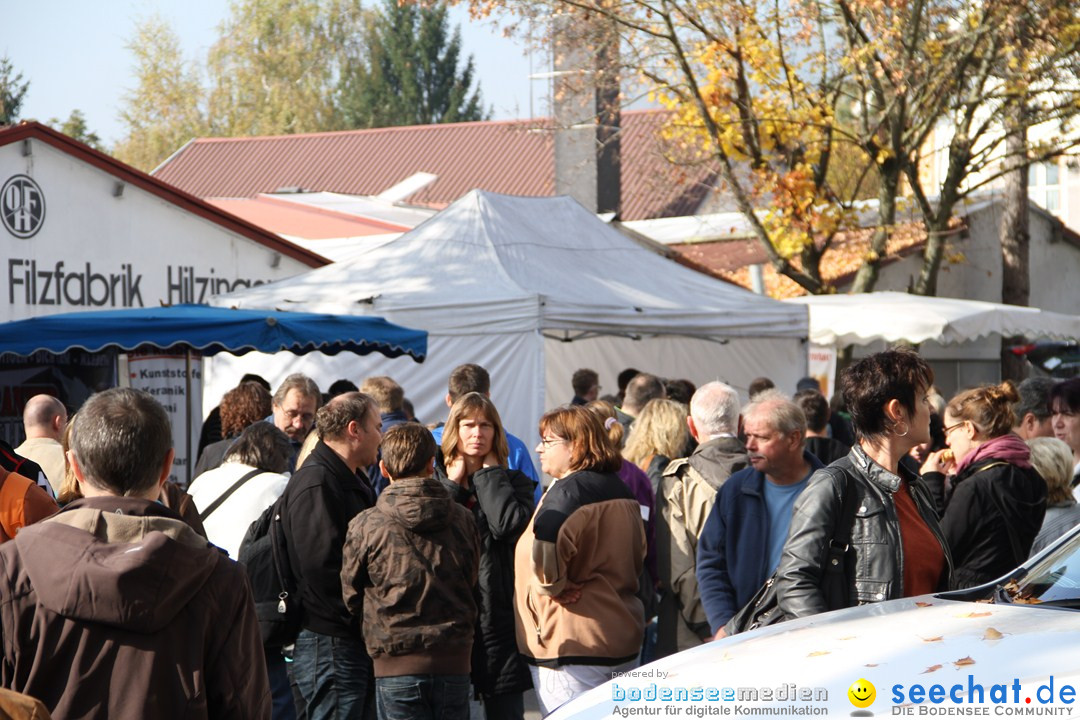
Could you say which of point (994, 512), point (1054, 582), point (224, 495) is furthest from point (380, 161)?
point (1054, 582)

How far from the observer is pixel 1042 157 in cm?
1784

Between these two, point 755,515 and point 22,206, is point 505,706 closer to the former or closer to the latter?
point 755,515

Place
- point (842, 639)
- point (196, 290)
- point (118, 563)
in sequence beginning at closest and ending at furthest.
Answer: point (118, 563)
point (842, 639)
point (196, 290)

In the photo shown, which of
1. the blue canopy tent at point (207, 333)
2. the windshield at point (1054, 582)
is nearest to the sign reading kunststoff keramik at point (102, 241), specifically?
the blue canopy tent at point (207, 333)

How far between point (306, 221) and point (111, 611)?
2408 cm

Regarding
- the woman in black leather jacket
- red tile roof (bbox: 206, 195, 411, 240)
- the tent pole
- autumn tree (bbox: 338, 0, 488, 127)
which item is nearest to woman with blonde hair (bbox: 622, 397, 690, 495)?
the woman in black leather jacket

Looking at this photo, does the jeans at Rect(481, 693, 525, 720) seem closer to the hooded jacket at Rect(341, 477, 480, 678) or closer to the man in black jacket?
the man in black jacket

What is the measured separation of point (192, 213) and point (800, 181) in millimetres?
8183

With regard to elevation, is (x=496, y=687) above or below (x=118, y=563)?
below

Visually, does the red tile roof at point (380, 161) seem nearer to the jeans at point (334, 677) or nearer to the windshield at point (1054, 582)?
the jeans at point (334, 677)

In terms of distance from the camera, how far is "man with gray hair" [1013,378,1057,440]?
7.08m

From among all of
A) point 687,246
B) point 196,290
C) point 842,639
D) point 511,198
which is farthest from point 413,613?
point 687,246

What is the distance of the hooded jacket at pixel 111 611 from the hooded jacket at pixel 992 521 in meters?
3.38

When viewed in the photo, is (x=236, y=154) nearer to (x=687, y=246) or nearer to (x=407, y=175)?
(x=407, y=175)
